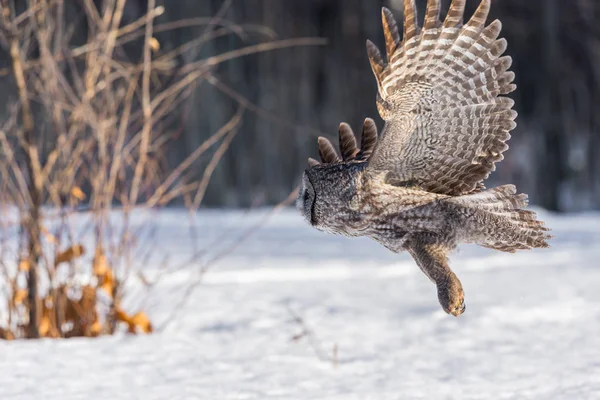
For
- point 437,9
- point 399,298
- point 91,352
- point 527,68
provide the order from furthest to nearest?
1. point 527,68
2. point 399,298
3. point 91,352
4. point 437,9

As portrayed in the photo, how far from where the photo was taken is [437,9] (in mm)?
2213

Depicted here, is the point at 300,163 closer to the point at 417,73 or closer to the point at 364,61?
the point at 364,61

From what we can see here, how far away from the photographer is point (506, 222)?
262 centimetres

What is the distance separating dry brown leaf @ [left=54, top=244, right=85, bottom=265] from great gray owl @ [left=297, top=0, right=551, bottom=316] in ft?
5.90

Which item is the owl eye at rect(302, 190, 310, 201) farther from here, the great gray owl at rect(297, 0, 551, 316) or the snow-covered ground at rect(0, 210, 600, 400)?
the snow-covered ground at rect(0, 210, 600, 400)

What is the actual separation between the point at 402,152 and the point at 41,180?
2.18 meters

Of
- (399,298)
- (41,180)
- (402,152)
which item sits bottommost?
(399,298)

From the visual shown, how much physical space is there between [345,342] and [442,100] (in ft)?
6.82

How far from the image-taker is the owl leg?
2.25 meters

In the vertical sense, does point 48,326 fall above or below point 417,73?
below

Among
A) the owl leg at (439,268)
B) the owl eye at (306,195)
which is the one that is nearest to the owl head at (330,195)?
the owl eye at (306,195)

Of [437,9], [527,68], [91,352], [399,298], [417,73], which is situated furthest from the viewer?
[527,68]

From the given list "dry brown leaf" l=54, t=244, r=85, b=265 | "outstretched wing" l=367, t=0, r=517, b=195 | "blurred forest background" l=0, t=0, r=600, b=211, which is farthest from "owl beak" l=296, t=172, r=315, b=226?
"blurred forest background" l=0, t=0, r=600, b=211

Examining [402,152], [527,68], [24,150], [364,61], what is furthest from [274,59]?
[402,152]
